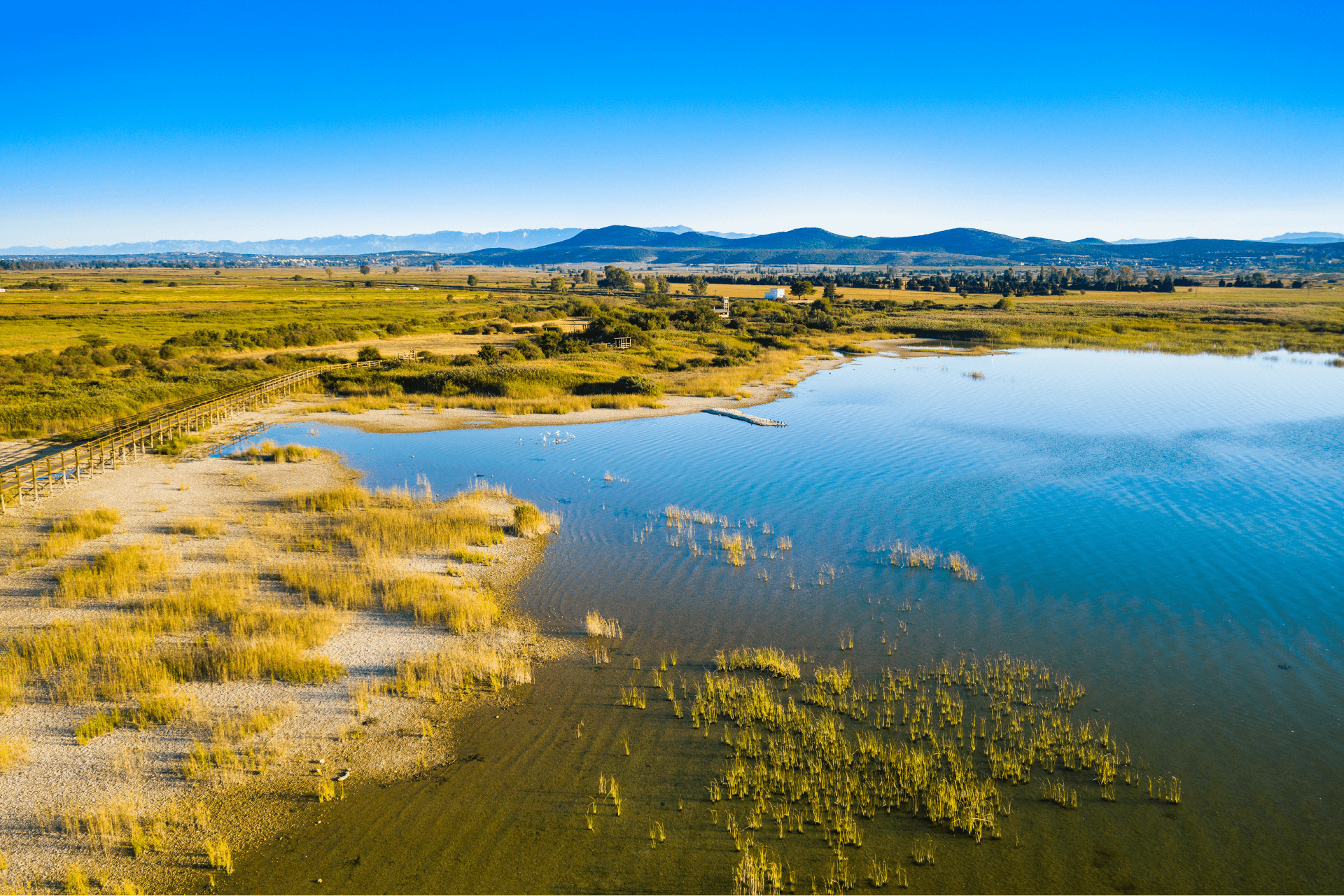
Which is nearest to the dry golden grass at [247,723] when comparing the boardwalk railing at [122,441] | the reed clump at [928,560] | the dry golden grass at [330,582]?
the dry golden grass at [330,582]

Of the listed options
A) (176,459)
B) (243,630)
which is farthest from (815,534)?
(176,459)

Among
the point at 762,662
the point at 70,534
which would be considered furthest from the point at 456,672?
the point at 70,534

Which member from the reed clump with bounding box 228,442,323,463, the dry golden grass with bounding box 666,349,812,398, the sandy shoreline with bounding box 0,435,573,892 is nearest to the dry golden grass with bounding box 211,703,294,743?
the sandy shoreline with bounding box 0,435,573,892

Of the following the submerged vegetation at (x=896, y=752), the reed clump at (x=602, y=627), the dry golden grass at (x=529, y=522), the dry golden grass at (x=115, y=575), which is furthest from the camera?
the dry golden grass at (x=529, y=522)

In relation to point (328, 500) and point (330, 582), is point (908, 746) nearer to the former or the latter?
point (330, 582)

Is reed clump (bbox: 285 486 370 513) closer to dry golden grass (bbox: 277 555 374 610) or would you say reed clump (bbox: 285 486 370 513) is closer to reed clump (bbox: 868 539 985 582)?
dry golden grass (bbox: 277 555 374 610)

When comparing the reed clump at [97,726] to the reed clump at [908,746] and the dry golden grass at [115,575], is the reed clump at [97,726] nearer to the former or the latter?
the dry golden grass at [115,575]
